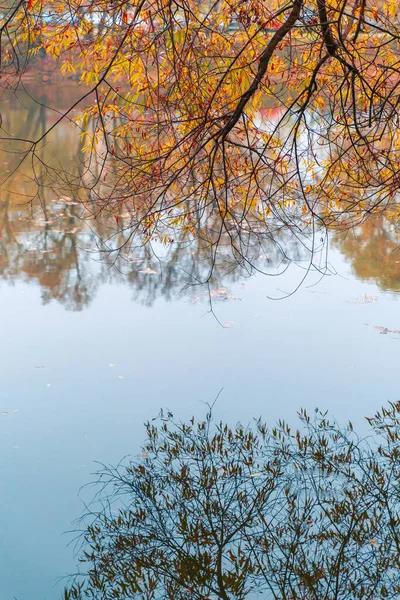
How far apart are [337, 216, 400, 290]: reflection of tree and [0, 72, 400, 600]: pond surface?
0.03 metres

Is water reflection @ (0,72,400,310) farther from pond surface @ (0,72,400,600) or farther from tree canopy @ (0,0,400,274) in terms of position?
tree canopy @ (0,0,400,274)

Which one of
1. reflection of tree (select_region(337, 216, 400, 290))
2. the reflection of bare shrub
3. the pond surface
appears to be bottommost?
the reflection of bare shrub

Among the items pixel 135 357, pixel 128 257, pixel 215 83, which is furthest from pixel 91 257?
pixel 215 83

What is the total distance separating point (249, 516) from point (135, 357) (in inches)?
85.8

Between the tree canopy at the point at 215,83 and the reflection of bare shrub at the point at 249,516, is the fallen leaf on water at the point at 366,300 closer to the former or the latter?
the tree canopy at the point at 215,83

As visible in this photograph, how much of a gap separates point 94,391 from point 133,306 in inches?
74.8

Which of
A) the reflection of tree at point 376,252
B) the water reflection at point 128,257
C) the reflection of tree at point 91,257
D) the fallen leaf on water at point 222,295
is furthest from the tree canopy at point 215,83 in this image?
the reflection of tree at point 376,252

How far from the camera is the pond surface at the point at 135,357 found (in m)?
4.09

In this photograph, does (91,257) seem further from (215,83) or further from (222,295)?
(215,83)

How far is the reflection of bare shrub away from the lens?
11.2 feet

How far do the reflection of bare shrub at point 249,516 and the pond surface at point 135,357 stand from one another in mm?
196

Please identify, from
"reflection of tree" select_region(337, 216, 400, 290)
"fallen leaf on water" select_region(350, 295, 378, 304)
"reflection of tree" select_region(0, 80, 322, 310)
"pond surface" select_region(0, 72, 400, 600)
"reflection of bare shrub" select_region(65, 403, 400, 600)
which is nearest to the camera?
"reflection of bare shrub" select_region(65, 403, 400, 600)

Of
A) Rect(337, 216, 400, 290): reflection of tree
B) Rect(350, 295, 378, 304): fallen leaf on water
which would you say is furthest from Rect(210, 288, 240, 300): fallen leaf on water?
Rect(337, 216, 400, 290): reflection of tree

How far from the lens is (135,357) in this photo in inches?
229
